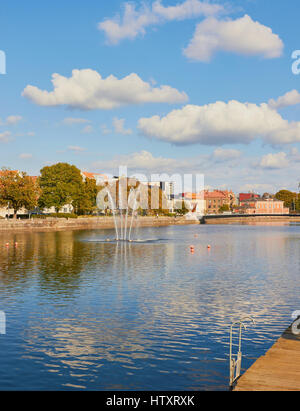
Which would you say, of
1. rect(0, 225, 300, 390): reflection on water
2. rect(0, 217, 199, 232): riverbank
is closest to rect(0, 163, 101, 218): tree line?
rect(0, 217, 199, 232): riverbank

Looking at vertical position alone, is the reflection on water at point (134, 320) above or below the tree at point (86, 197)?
below

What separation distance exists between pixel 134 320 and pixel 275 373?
42.6 ft

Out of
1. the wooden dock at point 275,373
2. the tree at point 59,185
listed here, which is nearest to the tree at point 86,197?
the tree at point 59,185

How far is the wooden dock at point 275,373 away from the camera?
44.4ft

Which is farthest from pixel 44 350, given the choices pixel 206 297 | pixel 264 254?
pixel 264 254

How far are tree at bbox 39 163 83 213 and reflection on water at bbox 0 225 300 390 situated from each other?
95.0m

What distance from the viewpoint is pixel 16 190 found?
130750 mm

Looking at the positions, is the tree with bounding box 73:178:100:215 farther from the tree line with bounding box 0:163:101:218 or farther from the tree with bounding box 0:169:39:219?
the tree with bounding box 0:169:39:219

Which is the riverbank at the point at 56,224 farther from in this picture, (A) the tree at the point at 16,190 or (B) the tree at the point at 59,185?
(B) the tree at the point at 59,185

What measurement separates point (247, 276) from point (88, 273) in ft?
53.3

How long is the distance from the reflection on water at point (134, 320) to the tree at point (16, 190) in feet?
266

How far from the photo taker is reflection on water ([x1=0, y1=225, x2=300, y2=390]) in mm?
18047

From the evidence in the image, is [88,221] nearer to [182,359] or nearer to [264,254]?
[264,254]

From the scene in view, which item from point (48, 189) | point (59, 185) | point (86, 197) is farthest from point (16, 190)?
point (86, 197)
